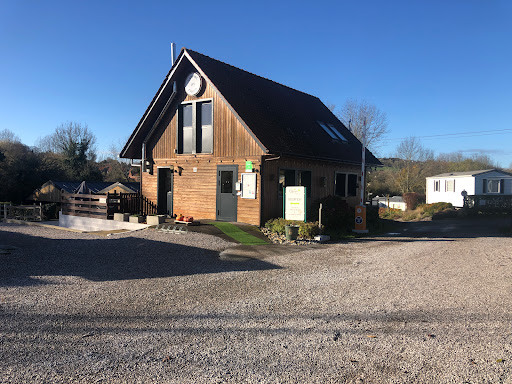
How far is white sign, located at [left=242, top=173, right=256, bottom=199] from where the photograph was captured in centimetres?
1506

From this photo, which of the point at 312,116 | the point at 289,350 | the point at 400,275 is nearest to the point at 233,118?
the point at 312,116

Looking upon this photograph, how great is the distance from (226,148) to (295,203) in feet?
13.5

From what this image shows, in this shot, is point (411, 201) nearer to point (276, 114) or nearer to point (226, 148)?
point (276, 114)

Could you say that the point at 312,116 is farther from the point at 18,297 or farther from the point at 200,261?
the point at 18,297

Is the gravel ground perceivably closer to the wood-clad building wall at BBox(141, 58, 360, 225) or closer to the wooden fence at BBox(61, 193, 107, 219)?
the wood-clad building wall at BBox(141, 58, 360, 225)

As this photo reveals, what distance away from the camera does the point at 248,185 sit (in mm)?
15188

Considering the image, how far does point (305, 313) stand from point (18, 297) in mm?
4544

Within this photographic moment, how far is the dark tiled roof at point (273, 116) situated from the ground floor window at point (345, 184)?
967 millimetres

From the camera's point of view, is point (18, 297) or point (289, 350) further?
point (18, 297)

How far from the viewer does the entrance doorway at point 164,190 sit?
18458mm

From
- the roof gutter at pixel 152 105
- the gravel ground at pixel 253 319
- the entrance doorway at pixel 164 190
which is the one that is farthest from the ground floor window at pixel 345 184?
the gravel ground at pixel 253 319

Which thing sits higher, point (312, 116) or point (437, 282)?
point (312, 116)

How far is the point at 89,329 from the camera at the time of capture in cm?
480

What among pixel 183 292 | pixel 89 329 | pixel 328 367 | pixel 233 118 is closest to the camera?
pixel 328 367
